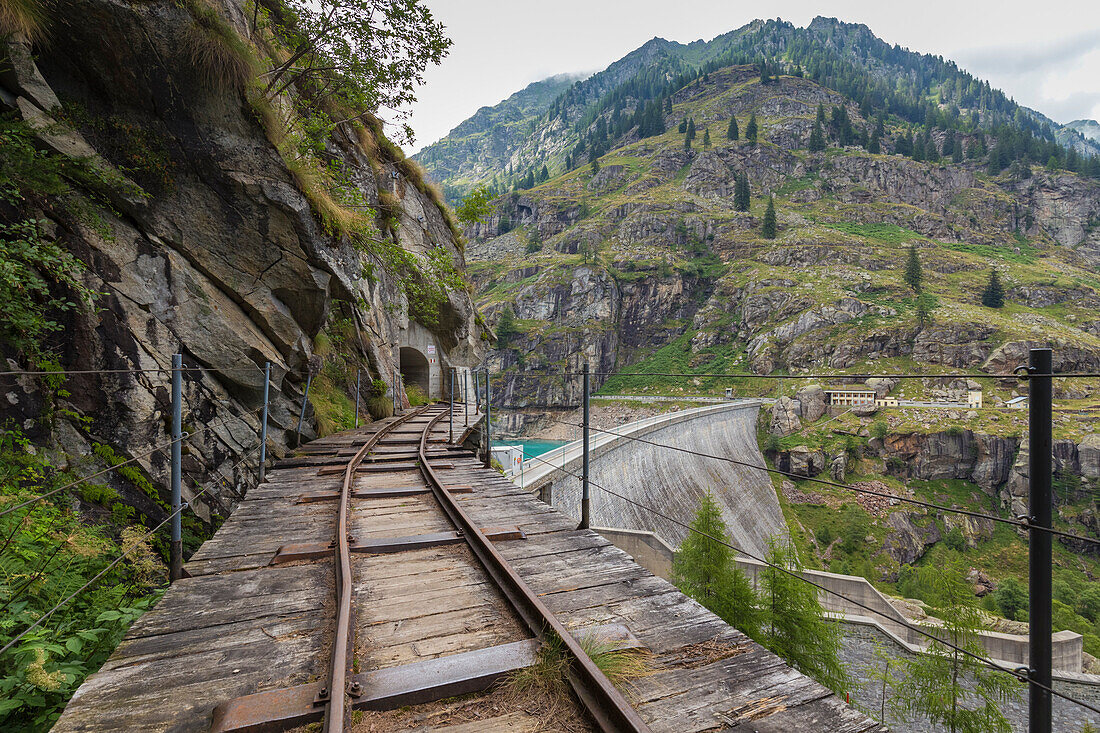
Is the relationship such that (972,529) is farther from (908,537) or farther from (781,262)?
(781,262)

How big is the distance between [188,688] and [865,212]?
144 meters

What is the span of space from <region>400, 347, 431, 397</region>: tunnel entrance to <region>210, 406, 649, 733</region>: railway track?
16.5 m

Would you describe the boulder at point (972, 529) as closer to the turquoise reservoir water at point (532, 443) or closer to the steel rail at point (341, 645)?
the turquoise reservoir water at point (532, 443)

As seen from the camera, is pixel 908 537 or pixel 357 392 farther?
pixel 908 537

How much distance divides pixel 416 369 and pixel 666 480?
18102 mm

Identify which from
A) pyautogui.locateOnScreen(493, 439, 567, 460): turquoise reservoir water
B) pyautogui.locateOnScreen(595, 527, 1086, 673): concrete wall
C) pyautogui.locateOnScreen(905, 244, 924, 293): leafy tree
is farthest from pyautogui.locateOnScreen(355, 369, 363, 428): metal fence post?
pyautogui.locateOnScreen(905, 244, 924, 293): leafy tree

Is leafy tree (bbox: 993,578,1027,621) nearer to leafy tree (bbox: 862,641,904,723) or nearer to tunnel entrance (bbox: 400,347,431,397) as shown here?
leafy tree (bbox: 862,641,904,723)

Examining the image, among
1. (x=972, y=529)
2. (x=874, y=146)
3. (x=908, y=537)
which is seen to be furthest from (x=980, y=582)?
(x=874, y=146)

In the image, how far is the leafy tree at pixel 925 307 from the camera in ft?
228

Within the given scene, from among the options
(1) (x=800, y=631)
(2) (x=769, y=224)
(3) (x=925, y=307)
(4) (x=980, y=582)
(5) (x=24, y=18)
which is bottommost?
(4) (x=980, y=582)

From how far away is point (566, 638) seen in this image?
212cm

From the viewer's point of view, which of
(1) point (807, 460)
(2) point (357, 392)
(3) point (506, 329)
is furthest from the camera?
(3) point (506, 329)

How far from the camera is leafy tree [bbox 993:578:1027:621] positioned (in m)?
29.5

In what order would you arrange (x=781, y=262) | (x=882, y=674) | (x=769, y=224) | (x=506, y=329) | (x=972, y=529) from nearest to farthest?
(x=882, y=674) → (x=972, y=529) → (x=506, y=329) → (x=781, y=262) → (x=769, y=224)
